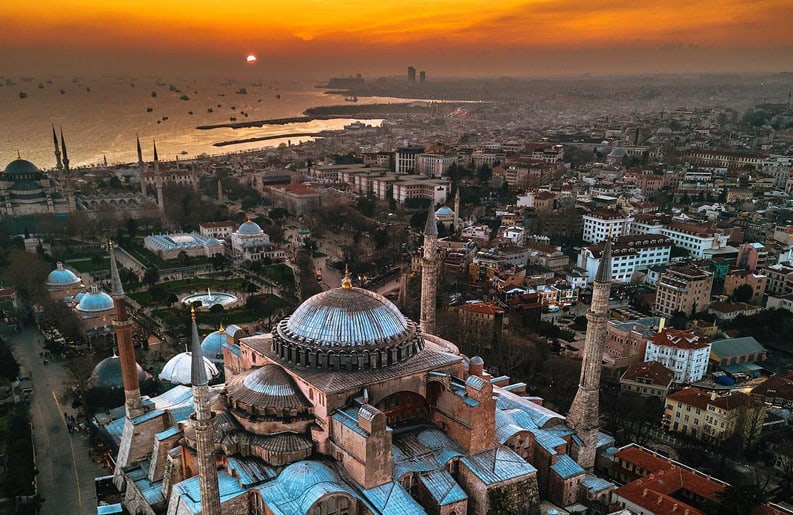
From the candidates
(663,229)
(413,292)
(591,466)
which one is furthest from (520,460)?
(663,229)

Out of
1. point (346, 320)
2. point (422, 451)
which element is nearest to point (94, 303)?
point (346, 320)

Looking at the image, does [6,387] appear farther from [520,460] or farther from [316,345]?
[520,460]

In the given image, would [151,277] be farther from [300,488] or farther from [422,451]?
[300,488]

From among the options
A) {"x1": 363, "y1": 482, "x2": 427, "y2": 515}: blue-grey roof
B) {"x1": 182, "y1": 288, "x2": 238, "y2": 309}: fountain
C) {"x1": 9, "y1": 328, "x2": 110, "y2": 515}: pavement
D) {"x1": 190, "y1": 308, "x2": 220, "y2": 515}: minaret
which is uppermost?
{"x1": 190, "y1": 308, "x2": 220, "y2": 515}: minaret

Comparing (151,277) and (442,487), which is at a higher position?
(442,487)

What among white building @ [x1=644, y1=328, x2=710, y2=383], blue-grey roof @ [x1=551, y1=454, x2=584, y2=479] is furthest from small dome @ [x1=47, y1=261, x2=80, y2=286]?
white building @ [x1=644, y1=328, x2=710, y2=383]

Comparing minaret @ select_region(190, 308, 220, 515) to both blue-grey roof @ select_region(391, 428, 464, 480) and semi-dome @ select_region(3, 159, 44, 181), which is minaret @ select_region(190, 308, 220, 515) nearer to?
blue-grey roof @ select_region(391, 428, 464, 480)
